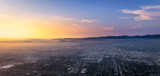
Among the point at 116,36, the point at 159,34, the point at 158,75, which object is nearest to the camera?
the point at 158,75

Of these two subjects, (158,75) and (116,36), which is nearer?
(158,75)

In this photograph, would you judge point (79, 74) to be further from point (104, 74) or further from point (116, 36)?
point (116, 36)

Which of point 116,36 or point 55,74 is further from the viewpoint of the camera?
point 116,36

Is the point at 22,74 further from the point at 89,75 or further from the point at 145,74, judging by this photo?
the point at 145,74

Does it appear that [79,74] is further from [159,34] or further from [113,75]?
[159,34]

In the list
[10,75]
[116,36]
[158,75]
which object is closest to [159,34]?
[116,36]

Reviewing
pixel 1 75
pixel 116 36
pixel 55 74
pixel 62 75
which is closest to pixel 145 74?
pixel 62 75

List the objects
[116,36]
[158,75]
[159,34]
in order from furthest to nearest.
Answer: [116,36]
[159,34]
[158,75]

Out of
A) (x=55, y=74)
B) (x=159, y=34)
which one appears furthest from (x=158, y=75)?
(x=159, y=34)
